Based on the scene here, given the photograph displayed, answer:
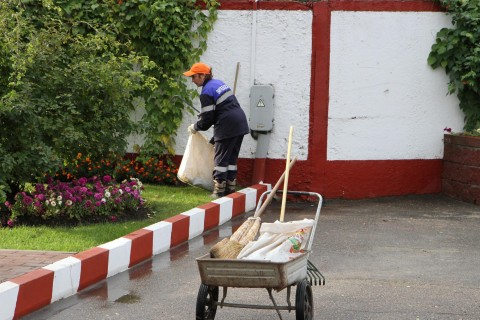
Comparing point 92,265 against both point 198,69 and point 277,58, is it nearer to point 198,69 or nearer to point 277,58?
point 198,69

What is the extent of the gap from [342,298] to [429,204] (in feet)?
19.5

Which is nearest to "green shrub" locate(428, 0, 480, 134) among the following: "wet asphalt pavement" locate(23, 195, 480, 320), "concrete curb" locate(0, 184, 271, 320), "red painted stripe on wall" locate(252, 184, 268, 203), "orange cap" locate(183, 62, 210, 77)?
"wet asphalt pavement" locate(23, 195, 480, 320)

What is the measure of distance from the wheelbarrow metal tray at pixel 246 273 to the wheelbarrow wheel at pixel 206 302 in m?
0.27

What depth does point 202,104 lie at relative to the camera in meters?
12.9

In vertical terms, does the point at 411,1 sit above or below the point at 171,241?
above

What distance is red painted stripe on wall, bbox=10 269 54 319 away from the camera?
7.17 m

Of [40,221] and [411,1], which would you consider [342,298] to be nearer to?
[40,221]

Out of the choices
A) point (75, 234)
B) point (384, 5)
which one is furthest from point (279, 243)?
point (384, 5)

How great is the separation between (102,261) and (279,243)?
2.28 m

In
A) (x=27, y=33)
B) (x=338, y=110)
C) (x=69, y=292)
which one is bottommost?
(x=69, y=292)

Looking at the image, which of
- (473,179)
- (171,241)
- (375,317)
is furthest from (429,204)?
(375,317)

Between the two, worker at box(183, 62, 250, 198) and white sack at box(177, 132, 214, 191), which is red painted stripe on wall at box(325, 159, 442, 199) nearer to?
worker at box(183, 62, 250, 198)

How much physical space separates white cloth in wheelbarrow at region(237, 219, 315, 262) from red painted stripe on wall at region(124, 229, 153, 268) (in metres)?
2.50

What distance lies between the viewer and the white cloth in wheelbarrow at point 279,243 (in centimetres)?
661
